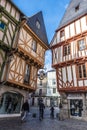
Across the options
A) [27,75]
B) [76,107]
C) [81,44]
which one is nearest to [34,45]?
[27,75]

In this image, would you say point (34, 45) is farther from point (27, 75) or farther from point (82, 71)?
point (82, 71)

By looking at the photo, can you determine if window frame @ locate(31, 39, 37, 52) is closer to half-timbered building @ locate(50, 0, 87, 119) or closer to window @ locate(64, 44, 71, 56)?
half-timbered building @ locate(50, 0, 87, 119)

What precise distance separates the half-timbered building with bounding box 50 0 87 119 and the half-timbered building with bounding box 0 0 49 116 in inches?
114

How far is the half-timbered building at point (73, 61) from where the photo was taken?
13.8 m

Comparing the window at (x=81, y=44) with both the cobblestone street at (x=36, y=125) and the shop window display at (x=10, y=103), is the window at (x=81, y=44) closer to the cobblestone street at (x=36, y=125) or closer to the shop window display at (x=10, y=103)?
the cobblestone street at (x=36, y=125)

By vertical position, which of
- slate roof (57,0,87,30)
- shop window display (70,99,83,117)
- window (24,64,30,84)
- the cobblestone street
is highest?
slate roof (57,0,87,30)

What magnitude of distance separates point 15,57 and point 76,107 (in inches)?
304

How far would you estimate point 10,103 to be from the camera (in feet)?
40.8

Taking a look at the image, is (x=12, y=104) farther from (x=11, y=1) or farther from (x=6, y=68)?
(x=11, y=1)

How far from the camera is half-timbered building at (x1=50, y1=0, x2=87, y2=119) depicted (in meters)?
13.8

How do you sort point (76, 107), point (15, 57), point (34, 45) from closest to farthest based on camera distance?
1. point (15, 57)
2. point (76, 107)
3. point (34, 45)

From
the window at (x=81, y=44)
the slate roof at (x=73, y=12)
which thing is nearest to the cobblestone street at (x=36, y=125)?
the window at (x=81, y=44)

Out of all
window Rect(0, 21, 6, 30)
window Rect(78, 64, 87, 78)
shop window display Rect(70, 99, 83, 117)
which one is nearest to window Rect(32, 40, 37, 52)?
window Rect(0, 21, 6, 30)

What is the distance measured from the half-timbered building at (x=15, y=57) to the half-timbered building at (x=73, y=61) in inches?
114
